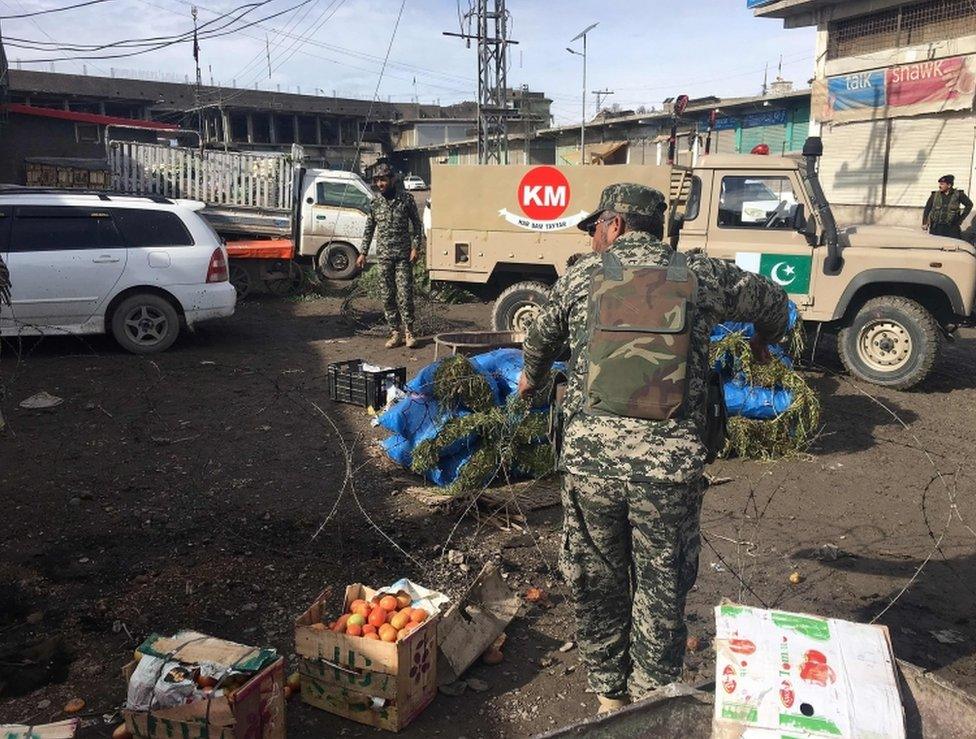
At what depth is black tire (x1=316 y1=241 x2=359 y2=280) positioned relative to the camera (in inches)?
566

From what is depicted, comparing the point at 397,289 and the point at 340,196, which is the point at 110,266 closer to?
the point at 397,289

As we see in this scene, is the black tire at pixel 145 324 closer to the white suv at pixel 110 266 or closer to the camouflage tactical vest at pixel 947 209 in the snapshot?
the white suv at pixel 110 266

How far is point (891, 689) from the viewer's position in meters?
2.17

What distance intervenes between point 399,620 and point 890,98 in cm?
1635

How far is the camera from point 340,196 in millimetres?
14367

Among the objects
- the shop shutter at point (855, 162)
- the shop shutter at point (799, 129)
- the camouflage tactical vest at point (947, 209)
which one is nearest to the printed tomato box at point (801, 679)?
the camouflage tactical vest at point (947, 209)

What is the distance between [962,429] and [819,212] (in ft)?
7.44

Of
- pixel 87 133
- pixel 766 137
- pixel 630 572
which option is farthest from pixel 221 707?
pixel 766 137

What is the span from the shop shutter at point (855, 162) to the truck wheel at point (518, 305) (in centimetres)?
1096

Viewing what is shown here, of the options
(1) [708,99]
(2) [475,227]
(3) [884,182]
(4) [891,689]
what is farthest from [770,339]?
(1) [708,99]

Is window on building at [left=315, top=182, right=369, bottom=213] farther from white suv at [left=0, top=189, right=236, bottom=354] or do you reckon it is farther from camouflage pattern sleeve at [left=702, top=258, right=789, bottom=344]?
camouflage pattern sleeve at [left=702, top=258, right=789, bottom=344]

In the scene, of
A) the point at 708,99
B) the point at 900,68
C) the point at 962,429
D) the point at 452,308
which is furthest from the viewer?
the point at 708,99

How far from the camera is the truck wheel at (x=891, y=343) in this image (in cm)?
740

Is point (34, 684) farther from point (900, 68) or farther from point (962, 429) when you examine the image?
point (900, 68)
